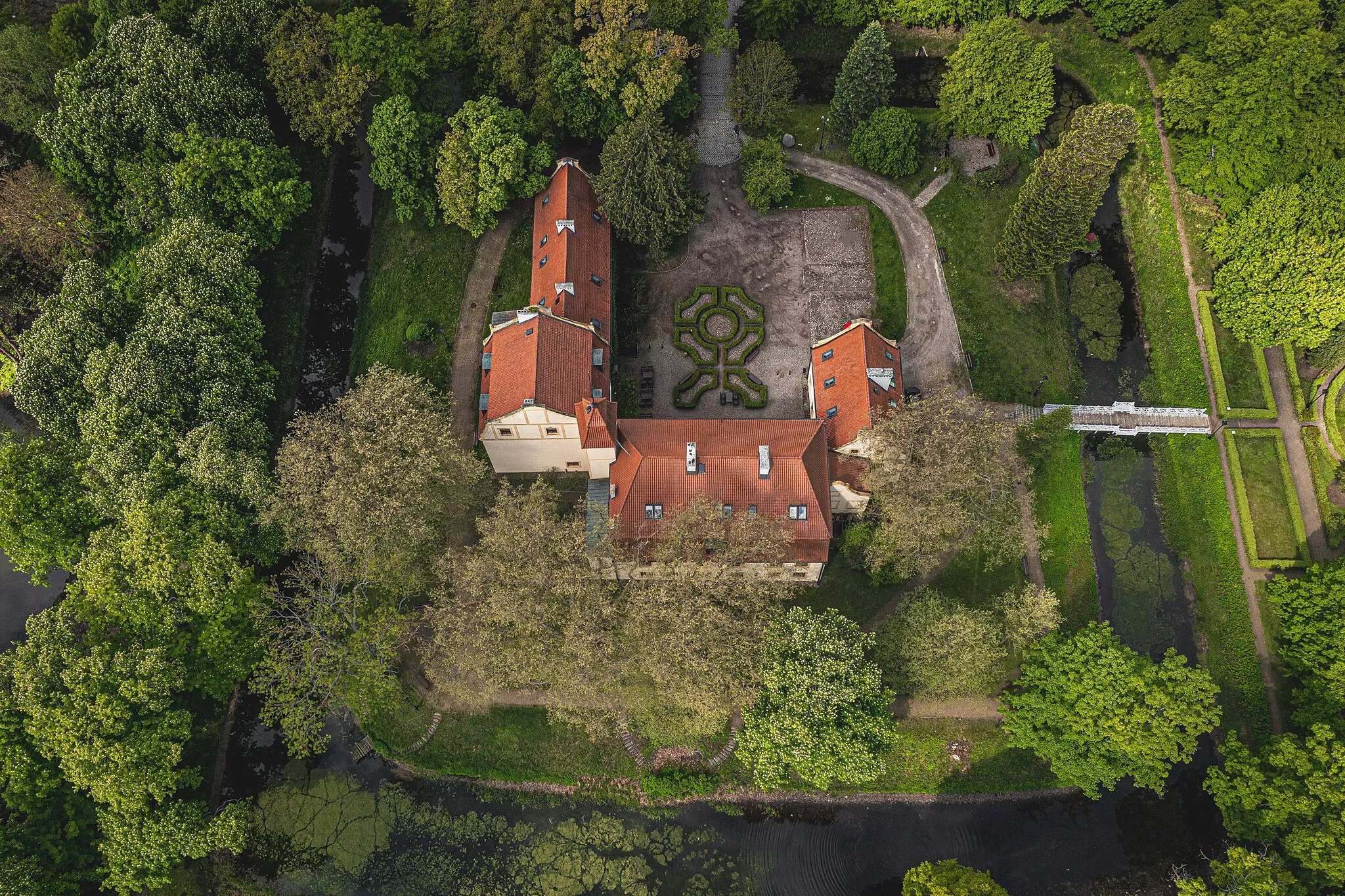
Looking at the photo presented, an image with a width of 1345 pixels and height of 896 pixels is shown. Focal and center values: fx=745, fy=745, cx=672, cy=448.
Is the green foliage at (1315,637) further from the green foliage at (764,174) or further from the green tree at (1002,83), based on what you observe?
the green foliage at (764,174)

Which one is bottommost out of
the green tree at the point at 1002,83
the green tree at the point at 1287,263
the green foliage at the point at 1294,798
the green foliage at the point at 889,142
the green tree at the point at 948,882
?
the green tree at the point at 948,882

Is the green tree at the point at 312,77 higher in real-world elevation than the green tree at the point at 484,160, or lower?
higher

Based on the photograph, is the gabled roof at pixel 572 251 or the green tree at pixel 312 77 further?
the green tree at pixel 312 77

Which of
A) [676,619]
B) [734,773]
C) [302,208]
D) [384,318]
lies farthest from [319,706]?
[302,208]

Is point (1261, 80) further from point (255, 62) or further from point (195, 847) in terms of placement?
point (195, 847)

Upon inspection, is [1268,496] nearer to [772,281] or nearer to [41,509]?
[772,281]

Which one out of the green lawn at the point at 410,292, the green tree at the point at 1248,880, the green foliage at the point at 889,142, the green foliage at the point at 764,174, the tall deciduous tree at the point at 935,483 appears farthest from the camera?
the green foliage at the point at 764,174

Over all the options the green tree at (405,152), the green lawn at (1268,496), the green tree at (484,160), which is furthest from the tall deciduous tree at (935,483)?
the green tree at (405,152)

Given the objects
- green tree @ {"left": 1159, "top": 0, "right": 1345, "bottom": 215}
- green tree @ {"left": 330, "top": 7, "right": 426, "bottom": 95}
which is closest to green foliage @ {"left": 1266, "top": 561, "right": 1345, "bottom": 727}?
green tree @ {"left": 1159, "top": 0, "right": 1345, "bottom": 215}
